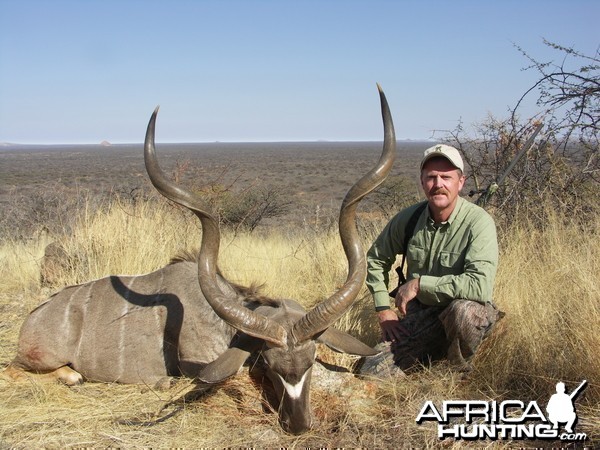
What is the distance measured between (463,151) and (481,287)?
3.83 metres

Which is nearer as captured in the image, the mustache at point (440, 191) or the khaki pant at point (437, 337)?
the khaki pant at point (437, 337)

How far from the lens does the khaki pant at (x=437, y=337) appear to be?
368 centimetres

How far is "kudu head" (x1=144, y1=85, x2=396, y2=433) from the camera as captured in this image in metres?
3.33

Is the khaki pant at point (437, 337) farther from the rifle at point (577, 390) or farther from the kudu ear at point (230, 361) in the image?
the kudu ear at point (230, 361)

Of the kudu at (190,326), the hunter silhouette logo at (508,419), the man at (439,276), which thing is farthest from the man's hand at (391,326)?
the hunter silhouette logo at (508,419)

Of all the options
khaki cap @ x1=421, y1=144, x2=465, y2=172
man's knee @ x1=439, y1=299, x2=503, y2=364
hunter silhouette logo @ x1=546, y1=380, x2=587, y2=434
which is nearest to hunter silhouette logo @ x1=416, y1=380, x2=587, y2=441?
hunter silhouette logo @ x1=546, y1=380, x2=587, y2=434

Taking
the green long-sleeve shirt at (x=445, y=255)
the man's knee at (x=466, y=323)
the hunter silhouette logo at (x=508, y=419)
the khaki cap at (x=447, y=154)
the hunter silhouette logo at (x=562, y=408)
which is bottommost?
the hunter silhouette logo at (x=508, y=419)

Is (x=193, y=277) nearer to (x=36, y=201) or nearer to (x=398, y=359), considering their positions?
(x=398, y=359)

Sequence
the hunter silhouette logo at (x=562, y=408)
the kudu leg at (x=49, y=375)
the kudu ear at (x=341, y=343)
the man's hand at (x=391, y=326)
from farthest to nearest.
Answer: the kudu leg at (x=49, y=375) < the man's hand at (x=391, y=326) < the kudu ear at (x=341, y=343) < the hunter silhouette logo at (x=562, y=408)

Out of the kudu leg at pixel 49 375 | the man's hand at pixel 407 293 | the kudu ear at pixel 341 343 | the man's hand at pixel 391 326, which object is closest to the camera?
the kudu ear at pixel 341 343

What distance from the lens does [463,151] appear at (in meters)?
7.13

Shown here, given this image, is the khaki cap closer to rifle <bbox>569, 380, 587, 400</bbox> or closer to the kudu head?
the kudu head

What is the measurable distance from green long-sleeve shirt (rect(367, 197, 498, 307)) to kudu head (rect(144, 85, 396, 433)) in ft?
2.13

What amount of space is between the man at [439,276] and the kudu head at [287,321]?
497mm
